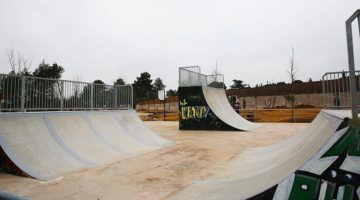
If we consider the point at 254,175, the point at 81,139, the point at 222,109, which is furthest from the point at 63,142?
the point at 222,109

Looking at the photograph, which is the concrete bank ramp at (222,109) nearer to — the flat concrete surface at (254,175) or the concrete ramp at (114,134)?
the concrete ramp at (114,134)

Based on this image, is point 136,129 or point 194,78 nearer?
point 136,129

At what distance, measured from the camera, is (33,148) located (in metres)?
7.23

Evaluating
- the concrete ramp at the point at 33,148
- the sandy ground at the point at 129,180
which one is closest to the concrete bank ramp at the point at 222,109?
the sandy ground at the point at 129,180

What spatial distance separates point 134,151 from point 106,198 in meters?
4.85

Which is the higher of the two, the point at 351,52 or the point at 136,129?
the point at 351,52

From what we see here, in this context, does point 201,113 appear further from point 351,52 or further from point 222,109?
point 351,52

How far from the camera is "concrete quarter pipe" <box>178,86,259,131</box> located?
63.0ft

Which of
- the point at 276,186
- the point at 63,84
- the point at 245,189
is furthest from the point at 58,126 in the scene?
the point at 276,186

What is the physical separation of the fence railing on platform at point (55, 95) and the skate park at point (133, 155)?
33 mm

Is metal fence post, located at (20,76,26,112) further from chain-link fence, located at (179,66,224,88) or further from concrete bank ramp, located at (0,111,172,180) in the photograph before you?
chain-link fence, located at (179,66,224,88)

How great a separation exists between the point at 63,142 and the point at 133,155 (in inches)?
94.9

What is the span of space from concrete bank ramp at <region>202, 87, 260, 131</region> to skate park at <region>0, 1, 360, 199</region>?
842cm

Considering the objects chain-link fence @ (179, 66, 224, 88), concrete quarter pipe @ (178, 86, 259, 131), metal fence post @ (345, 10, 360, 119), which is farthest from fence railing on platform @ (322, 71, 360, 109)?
chain-link fence @ (179, 66, 224, 88)
